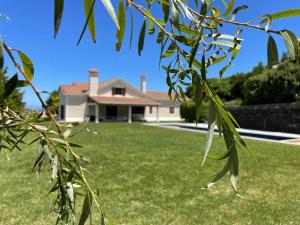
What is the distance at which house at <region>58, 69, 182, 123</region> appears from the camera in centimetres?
4159

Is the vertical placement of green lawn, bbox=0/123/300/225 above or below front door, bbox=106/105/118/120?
below

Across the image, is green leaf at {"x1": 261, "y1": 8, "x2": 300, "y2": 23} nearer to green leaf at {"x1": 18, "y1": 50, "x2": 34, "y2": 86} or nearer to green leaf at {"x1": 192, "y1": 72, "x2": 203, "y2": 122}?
green leaf at {"x1": 192, "y1": 72, "x2": 203, "y2": 122}

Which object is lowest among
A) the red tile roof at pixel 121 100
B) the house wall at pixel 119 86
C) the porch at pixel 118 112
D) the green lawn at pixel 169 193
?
the green lawn at pixel 169 193

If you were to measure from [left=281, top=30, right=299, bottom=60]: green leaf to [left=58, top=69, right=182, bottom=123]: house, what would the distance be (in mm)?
38786

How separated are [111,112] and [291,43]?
43.8m

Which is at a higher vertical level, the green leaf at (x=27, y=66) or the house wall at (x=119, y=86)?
the house wall at (x=119, y=86)

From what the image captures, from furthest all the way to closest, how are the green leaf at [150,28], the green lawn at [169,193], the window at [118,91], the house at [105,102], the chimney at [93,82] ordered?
the window at [118,91] → the house at [105,102] → the chimney at [93,82] → the green lawn at [169,193] → the green leaf at [150,28]

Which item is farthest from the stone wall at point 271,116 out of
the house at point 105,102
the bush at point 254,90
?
the house at point 105,102

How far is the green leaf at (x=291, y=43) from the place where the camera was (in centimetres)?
76

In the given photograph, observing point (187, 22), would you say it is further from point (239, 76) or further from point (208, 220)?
point (239, 76)

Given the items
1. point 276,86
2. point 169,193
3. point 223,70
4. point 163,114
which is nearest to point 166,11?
point 223,70

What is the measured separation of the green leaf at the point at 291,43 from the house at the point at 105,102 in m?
38.8

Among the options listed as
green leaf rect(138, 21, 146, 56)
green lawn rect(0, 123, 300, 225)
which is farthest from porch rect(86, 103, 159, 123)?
green leaf rect(138, 21, 146, 56)

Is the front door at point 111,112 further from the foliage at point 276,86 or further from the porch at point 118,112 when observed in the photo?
the foliage at point 276,86
